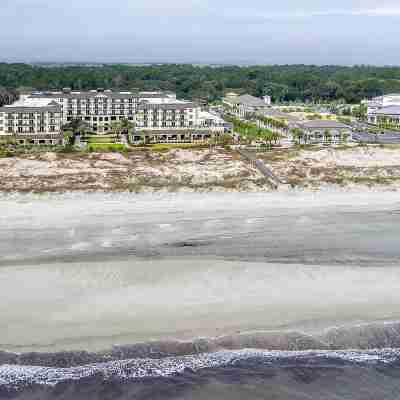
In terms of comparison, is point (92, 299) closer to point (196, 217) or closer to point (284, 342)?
Answer: point (284, 342)

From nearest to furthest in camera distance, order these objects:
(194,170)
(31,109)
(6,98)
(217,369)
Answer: (217,369)
(194,170)
(31,109)
(6,98)

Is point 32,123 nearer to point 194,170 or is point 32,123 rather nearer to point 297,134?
point 194,170

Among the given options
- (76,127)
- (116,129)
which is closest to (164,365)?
(76,127)

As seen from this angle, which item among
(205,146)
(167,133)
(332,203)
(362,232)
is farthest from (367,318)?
(167,133)

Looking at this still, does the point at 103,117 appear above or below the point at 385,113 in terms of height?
below

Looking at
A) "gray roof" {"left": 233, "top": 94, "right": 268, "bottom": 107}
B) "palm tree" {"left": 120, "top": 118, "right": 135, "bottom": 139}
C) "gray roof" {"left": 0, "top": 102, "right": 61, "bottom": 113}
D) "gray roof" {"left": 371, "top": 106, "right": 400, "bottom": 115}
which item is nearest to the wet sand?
"gray roof" {"left": 0, "top": 102, "right": 61, "bottom": 113}

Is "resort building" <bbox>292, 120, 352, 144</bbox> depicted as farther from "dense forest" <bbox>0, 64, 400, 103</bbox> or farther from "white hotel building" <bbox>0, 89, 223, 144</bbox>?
"dense forest" <bbox>0, 64, 400, 103</bbox>
